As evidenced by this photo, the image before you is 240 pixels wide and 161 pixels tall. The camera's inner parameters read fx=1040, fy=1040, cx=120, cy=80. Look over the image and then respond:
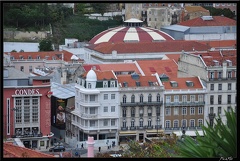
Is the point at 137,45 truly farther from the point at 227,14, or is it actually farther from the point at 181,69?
the point at 227,14

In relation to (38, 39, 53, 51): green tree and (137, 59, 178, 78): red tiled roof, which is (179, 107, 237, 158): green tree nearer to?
(137, 59, 178, 78): red tiled roof

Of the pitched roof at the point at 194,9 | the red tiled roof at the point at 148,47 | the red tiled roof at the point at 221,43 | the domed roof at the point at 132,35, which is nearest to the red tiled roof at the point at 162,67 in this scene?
the red tiled roof at the point at 148,47

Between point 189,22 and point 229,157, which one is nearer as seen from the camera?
point 229,157

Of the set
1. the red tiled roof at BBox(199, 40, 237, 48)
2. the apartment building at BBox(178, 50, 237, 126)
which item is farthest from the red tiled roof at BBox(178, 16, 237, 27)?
the apartment building at BBox(178, 50, 237, 126)

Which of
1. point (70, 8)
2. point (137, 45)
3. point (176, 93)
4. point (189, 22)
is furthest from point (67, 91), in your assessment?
point (70, 8)

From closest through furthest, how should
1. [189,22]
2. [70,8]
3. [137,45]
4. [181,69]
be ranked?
1. [181,69]
2. [137,45]
3. [189,22]
4. [70,8]

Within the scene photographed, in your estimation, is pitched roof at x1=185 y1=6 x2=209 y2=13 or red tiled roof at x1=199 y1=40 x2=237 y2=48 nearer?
red tiled roof at x1=199 y1=40 x2=237 y2=48
